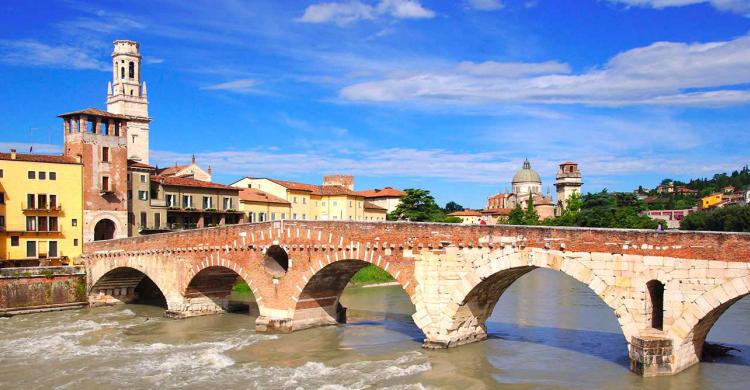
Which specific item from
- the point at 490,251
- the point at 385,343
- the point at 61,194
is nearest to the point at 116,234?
the point at 61,194

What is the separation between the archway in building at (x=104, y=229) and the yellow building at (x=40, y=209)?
2.49 meters

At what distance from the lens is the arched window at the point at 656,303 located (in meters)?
19.8

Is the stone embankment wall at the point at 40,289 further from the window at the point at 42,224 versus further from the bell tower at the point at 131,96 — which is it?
the bell tower at the point at 131,96

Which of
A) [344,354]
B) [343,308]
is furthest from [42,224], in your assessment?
[344,354]

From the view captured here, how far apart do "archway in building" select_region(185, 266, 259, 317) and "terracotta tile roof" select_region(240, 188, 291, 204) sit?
20588mm

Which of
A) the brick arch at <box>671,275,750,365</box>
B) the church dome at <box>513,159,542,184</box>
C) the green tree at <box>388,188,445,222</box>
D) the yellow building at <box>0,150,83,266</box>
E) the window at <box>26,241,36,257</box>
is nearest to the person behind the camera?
the brick arch at <box>671,275,750,365</box>

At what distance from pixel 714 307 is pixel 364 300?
22937 millimetres

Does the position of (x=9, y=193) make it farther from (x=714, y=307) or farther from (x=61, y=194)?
(x=714, y=307)

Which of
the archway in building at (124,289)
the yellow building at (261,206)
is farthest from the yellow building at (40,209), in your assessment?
the yellow building at (261,206)

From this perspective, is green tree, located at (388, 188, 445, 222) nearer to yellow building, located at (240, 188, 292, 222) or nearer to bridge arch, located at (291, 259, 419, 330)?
yellow building, located at (240, 188, 292, 222)

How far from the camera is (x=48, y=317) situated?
34719 millimetres

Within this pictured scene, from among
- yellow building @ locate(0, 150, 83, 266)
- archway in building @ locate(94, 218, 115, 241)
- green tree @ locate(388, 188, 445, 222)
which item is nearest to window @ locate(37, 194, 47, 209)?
yellow building @ locate(0, 150, 83, 266)

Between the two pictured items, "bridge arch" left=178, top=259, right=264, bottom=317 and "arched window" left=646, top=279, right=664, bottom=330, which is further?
"bridge arch" left=178, top=259, right=264, bottom=317

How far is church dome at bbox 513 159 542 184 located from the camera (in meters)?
135
